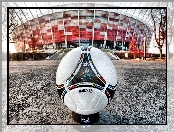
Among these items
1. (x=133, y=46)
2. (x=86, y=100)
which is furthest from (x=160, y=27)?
(x=86, y=100)

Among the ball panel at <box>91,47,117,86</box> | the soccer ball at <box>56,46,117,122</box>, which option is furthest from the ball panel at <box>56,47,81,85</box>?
the ball panel at <box>91,47,117,86</box>

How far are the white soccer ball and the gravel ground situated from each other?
1.50 ft

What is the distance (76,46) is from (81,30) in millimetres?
208

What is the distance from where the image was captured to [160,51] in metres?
3.71

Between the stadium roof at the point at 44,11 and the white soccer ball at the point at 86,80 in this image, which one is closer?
the white soccer ball at the point at 86,80

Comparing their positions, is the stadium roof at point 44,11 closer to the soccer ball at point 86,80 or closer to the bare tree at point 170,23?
the bare tree at point 170,23

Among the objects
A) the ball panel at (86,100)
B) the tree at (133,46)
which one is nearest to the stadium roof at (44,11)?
the tree at (133,46)

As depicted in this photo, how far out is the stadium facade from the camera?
363 centimetres

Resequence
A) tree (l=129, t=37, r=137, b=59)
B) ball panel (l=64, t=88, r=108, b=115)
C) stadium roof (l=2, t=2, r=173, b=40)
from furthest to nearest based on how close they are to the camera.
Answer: tree (l=129, t=37, r=137, b=59), stadium roof (l=2, t=2, r=173, b=40), ball panel (l=64, t=88, r=108, b=115)

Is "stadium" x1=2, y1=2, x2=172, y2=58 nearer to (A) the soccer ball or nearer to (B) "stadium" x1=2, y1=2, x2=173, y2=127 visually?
(B) "stadium" x1=2, y1=2, x2=173, y2=127

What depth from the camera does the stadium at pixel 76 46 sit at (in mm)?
3611

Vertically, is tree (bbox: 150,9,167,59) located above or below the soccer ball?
above

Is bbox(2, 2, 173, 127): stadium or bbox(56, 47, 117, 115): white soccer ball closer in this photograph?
bbox(56, 47, 117, 115): white soccer ball

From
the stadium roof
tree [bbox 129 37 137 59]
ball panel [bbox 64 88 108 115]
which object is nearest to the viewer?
ball panel [bbox 64 88 108 115]
